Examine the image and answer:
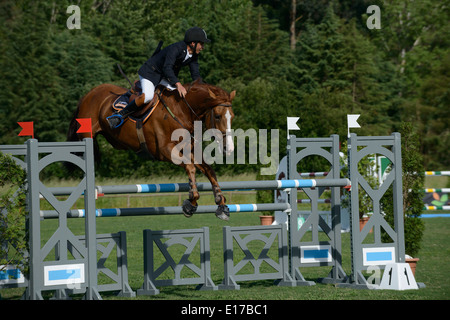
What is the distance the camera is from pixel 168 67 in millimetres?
5965

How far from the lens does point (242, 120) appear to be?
26734 millimetres

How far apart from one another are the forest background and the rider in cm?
1721

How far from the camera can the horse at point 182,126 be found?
18.6ft

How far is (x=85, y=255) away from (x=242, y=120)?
71.4 feet

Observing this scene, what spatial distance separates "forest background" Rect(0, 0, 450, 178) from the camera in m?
27.6

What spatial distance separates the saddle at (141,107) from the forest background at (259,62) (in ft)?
55.7

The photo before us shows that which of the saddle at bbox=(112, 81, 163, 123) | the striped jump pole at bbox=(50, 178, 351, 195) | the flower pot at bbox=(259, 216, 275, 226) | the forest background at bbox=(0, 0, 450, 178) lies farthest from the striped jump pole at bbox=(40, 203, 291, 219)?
the forest background at bbox=(0, 0, 450, 178)

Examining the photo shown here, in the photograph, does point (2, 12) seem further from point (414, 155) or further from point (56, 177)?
point (414, 155)

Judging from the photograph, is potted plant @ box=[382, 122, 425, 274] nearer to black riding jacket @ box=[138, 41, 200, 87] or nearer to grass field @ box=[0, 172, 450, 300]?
grass field @ box=[0, 172, 450, 300]

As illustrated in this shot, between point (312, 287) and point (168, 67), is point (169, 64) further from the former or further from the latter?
point (312, 287)

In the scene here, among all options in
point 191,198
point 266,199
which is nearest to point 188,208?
point 191,198

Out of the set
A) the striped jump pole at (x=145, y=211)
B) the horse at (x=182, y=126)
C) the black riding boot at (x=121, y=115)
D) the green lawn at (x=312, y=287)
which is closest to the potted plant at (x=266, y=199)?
the green lawn at (x=312, y=287)

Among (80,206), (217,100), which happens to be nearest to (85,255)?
(217,100)

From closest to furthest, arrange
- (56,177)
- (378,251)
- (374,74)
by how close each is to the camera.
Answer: (378,251) → (56,177) → (374,74)
